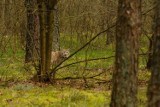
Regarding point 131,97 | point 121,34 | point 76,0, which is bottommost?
point 131,97

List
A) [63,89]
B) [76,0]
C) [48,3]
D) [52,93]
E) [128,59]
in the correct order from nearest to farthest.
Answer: [128,59] < [52,93] < [63,89] < [48,3] < [76,0]

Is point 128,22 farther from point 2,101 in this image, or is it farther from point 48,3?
point 48,3

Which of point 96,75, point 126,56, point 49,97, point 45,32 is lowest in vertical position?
point 49,97

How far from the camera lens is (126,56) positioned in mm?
6137

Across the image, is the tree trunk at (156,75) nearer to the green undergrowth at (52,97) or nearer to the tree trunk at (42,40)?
the green undergrowth at (52,97)

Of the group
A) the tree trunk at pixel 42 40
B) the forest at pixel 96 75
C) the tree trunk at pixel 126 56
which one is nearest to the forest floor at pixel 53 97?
the forest at pixel 96 75

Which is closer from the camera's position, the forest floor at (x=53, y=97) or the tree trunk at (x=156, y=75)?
the tree trunk at (x=156, y=75)

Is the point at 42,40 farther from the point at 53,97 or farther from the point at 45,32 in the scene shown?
the point at 53,97

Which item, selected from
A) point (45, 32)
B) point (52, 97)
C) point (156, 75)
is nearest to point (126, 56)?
point (156, 75)

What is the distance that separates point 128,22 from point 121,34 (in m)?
0.19

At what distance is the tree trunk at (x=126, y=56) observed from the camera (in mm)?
6156

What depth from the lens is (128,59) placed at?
6.14 m

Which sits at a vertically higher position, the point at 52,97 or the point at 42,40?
the point at 42,40

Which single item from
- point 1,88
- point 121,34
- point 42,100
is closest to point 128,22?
point 121,34
